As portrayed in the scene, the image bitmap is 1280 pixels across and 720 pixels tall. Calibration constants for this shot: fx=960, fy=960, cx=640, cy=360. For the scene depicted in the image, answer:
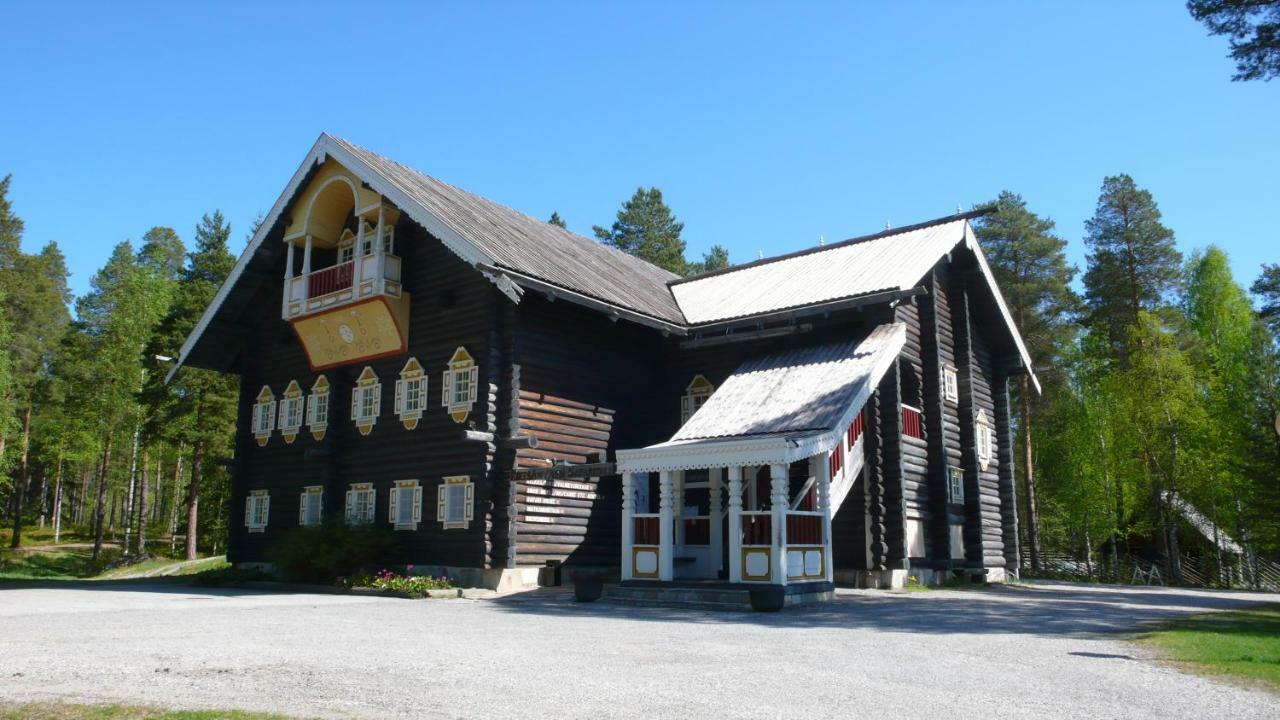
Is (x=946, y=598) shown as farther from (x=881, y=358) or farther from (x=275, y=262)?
(x=275, y=262)

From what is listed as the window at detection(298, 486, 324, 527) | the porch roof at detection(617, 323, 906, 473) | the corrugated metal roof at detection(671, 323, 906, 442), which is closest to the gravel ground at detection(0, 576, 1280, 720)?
the porch roof at detection(617, 323, 906, 473)

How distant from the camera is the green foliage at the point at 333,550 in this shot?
22.3 metres

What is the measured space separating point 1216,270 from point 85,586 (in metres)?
44.0

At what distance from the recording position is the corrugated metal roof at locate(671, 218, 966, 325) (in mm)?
23688

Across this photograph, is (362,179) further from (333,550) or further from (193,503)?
(193,503)

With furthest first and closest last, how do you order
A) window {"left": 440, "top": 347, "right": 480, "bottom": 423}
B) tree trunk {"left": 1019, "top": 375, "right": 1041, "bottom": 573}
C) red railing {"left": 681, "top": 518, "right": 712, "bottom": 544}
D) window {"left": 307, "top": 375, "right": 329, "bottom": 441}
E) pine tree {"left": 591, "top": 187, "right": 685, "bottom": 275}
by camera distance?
1. pine tree {"left": 591, "top": 187, "right": 685, "bottom": 275}
2. tree trunk {"left": 1019, "top": 375, "right": 1041, "bottom": 573}
3. window {"left": 307, "top": 375, "right": 329, "bottom": 441}
4. window {"left": 440, "top": 347, "right": 480, "bottom": 423}
5. red railing {"left": 681, "top": 518, "right": 712, "bottom": 544}

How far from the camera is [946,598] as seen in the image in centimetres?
1950

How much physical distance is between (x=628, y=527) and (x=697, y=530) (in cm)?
360

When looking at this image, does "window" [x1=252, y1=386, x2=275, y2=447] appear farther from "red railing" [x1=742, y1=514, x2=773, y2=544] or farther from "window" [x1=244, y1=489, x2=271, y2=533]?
"red railing" [x1=742, y1=514, x2=773, y2=544]

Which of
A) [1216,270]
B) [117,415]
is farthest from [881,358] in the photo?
[117,415]

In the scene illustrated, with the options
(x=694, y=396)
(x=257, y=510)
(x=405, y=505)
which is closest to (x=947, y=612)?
(x=694, y=396)

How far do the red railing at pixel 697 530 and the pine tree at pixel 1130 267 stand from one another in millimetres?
30112

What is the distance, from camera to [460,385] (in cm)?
2292

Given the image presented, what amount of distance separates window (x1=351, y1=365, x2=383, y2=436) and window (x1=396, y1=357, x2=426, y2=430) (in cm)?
90
